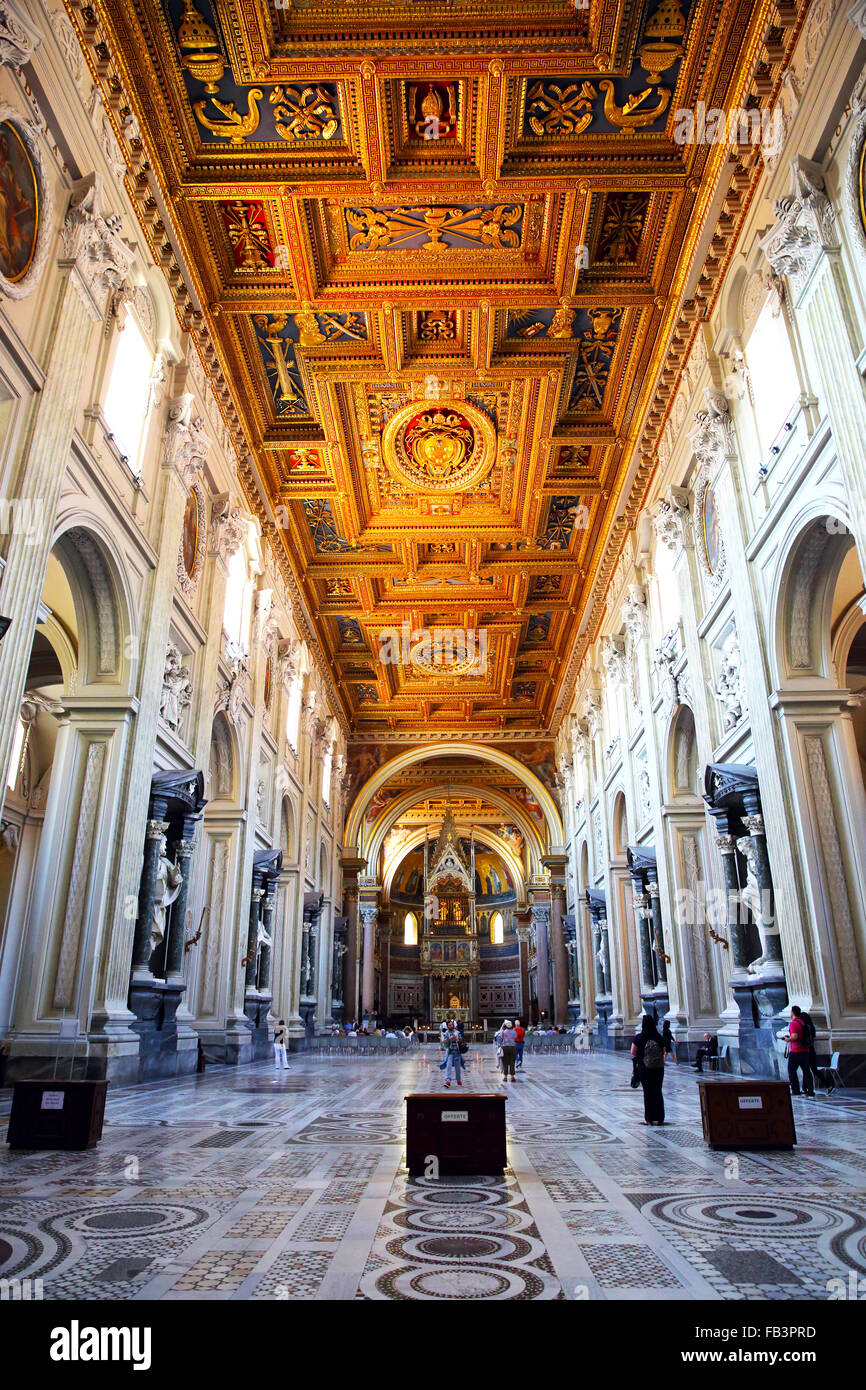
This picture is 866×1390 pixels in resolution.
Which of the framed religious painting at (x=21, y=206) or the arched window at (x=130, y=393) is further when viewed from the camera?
the arched window at (x=130, y=393)

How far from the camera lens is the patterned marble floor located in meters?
3.07

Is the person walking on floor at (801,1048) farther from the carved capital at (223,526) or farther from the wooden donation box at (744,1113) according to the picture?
the carved capital at (223,526)


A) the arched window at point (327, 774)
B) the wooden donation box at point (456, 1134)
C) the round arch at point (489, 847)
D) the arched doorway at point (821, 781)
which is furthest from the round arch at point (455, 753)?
the wooden donation box at point (456, 1134)

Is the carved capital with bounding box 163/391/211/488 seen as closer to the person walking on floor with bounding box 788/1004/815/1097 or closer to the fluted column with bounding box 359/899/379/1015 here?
the person walking on floor with bounding box 788/1004/815/1097

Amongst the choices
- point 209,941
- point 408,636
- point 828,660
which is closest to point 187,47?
point 828,660

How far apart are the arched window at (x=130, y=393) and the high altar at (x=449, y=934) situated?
3241 cm

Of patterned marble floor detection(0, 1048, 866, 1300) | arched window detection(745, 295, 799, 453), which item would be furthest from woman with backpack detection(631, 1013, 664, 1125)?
arched window detection(745, 295, 799, 453)

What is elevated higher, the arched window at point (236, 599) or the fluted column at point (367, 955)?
the arched window at point (236, 599)

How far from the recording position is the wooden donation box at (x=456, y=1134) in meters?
5.11

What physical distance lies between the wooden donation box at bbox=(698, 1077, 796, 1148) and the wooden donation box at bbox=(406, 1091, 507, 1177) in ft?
5.15

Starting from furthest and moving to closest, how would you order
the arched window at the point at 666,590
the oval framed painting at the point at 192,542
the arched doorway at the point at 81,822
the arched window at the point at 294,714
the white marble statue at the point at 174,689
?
the arched window at the point at 294,714 < the arched window at the point at 666,590 < the oval framed painting at the point at 192,542 < the white marble statue at the point at 174,689 < the arched doorway at the point at 81,822

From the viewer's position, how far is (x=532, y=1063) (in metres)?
18.3

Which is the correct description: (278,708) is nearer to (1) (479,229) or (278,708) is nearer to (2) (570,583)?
(2) (570,583)

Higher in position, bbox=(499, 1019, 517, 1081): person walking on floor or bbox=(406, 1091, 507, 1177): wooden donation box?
bbox=(499, 1019, 517, 1081): person walking on floor
